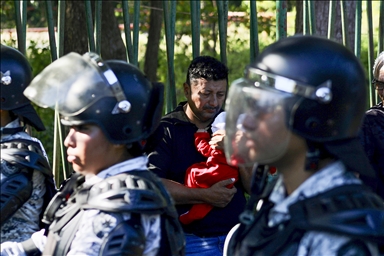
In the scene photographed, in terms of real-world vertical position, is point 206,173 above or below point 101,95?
below

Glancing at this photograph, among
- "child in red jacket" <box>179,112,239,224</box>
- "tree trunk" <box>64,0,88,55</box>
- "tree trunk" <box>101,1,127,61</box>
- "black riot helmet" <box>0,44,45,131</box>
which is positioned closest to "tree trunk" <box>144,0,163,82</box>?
"tree trunk" <box>101,1,127,61</box>

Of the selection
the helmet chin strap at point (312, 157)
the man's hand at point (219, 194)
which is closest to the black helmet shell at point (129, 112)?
the helmet chin strap at point (312, 157)

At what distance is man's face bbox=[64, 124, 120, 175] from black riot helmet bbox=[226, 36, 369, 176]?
1.79 ft

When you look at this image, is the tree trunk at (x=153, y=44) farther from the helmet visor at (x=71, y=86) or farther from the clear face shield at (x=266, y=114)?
the clear face shield at (x=266, y=114)

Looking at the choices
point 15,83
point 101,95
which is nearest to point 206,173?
point 15,83

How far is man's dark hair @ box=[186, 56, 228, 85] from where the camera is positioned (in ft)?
14.5

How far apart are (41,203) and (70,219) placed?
2.43 ft

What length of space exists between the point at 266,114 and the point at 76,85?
76cm

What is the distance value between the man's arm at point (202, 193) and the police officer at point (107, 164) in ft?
4.01

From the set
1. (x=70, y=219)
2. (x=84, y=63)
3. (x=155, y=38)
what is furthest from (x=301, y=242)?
(x=155, y=38)

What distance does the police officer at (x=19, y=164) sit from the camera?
126 inches

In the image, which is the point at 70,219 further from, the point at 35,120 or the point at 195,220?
the point at 195,220

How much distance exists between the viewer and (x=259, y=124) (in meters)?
2.39

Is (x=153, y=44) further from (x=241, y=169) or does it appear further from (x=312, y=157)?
(x=312, y=157)
